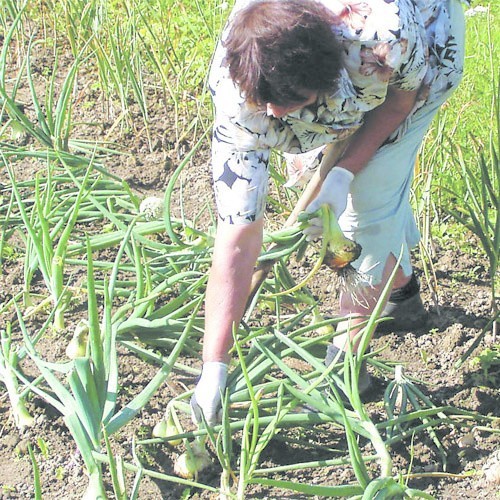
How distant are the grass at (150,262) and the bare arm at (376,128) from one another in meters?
0.25

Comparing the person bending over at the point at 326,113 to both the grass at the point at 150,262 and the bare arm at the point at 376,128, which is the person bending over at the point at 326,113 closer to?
the bare arm at the point at 376,128

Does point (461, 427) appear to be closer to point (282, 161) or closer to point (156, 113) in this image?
point (282, 161)

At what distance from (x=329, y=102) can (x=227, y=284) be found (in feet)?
1.47

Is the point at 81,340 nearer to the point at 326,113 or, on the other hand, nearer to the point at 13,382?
the point at 13,382

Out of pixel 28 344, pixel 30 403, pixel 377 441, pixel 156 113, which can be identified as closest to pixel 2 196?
pixel 156 113

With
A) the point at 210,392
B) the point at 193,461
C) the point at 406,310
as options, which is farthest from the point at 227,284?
the point at 406,310

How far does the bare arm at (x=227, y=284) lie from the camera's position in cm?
212

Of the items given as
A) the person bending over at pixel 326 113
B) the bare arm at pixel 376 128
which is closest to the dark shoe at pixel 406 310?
the person bending over at pixel 326 113

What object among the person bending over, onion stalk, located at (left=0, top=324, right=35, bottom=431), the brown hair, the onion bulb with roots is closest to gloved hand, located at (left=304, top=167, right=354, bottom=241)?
the person bending over

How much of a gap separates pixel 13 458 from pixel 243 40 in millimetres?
1154

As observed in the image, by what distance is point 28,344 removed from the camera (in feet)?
6.86

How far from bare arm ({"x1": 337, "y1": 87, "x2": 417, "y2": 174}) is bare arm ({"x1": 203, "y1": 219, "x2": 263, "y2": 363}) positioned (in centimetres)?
30

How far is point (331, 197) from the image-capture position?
7.13 ft

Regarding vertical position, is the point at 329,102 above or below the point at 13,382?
above
